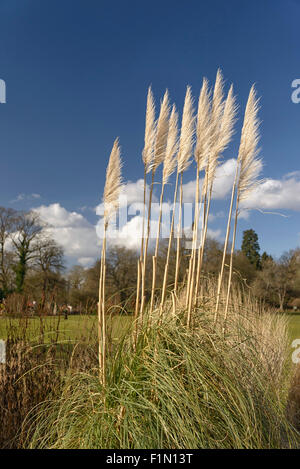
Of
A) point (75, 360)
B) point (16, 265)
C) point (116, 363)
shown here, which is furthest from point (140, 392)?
point (16, 265)

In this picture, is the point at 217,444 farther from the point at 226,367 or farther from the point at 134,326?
the point at 134,326

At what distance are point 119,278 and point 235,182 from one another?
66.8ft

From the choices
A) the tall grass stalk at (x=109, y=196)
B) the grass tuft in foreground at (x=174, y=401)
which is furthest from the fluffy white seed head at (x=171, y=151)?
the grass tuft in foreground at (x=174, y=401)

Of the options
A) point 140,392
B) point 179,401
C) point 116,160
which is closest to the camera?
point 179,401

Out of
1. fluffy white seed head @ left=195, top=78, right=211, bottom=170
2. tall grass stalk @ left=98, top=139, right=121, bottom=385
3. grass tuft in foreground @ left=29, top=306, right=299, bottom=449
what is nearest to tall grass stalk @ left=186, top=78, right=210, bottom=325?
fluffy white seed head @ left=195, top=78, right=211, bottom=170

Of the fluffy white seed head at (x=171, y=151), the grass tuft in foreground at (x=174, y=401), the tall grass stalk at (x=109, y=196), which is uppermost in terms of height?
the fluffy white seed head at (x=171, y=151)

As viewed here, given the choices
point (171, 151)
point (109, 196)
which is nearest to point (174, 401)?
point (109, 196)

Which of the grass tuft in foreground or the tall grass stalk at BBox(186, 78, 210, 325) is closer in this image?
the grass tuft in foreground

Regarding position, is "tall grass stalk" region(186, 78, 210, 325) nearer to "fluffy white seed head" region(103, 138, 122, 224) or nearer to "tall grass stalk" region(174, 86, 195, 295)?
"tall grass stalk" region(174, 86, 195, 295)

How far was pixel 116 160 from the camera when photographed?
298 centimetres

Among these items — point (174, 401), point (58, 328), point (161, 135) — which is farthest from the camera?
point (58, 328)

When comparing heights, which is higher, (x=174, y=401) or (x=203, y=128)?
(x=203, y=128)

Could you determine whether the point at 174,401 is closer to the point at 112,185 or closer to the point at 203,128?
the point at 112,185

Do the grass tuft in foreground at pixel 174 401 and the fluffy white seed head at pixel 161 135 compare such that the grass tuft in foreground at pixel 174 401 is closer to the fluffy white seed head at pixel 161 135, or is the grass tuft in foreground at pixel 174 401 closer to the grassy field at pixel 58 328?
the grassy field at pixel 58 328
